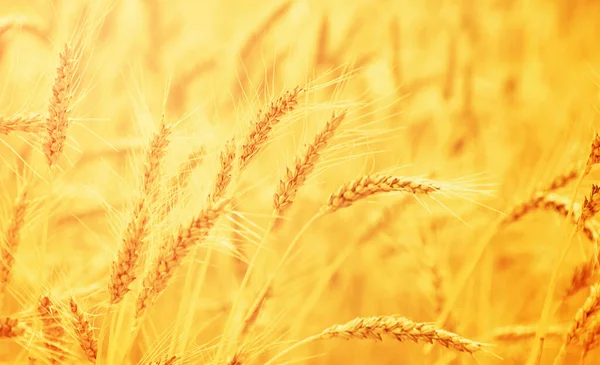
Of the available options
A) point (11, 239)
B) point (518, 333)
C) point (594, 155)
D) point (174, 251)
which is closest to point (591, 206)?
point (594, 155)

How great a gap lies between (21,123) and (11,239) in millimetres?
157

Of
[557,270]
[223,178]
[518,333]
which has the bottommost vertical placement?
[518,333]

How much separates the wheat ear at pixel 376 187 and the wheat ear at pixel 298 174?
0.05 m

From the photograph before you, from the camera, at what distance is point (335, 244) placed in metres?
0.88

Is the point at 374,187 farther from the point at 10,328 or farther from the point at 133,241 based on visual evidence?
the point at 10,328

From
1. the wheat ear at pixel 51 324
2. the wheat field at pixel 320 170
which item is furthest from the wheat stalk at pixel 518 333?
the wheat ear at pixel 51 324

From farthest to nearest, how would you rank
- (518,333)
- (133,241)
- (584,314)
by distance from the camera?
1. (518,333)
2. (584,314)
3. (133,241)

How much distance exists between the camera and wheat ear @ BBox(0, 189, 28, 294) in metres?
0.71

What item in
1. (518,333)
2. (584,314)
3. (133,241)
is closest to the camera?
(133,241)

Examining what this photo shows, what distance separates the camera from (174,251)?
1.97 feet

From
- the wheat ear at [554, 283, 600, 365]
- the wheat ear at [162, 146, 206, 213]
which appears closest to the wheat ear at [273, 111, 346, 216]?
the wheat ear at [162, 146, 206, 213]

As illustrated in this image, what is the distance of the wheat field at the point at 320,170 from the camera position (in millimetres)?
752

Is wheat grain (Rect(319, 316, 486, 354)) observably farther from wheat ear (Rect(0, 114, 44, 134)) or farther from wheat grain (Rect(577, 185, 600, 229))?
wheat ear (Rect(0, 114, 44, 134))

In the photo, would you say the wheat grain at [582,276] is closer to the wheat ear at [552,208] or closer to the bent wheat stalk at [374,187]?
the wheat ear at [552,208]
